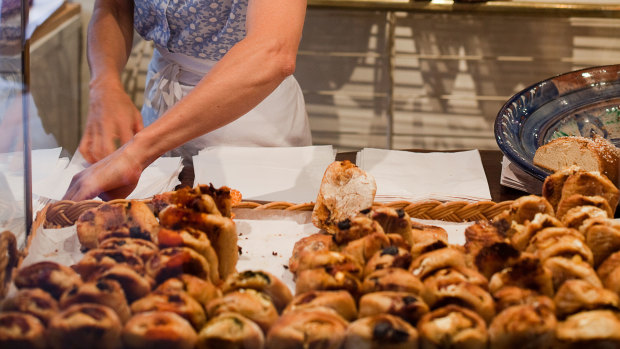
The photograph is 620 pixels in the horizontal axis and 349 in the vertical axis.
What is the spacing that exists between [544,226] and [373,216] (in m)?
0.19

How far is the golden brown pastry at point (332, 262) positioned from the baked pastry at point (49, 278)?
0.22 metres

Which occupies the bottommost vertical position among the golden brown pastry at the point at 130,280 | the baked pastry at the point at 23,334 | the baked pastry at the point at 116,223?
the baked pastry at the point at 23,334

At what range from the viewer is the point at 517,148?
4.02 feet

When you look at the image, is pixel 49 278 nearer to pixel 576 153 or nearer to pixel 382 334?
pixel 382 334

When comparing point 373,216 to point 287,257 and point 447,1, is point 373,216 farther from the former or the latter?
point 447,1

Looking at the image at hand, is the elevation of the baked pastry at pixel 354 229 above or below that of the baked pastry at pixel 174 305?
above

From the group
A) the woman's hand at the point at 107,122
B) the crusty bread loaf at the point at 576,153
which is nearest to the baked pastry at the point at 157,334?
the woman's hand at the point at 107,122

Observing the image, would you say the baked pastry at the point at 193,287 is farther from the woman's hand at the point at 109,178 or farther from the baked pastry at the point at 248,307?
the woman's hand at the point at 109,178

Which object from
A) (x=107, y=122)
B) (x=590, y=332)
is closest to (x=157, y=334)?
(x=590, y=332)

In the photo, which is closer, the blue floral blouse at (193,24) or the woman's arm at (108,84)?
the woman's arm at (108,84)

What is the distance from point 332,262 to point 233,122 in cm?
90

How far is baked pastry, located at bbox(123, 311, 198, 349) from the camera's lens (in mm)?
534

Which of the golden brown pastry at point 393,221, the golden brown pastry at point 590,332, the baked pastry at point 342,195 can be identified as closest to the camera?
the golden brown pastry at point 590,332

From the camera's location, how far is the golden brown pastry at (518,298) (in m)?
0.57
